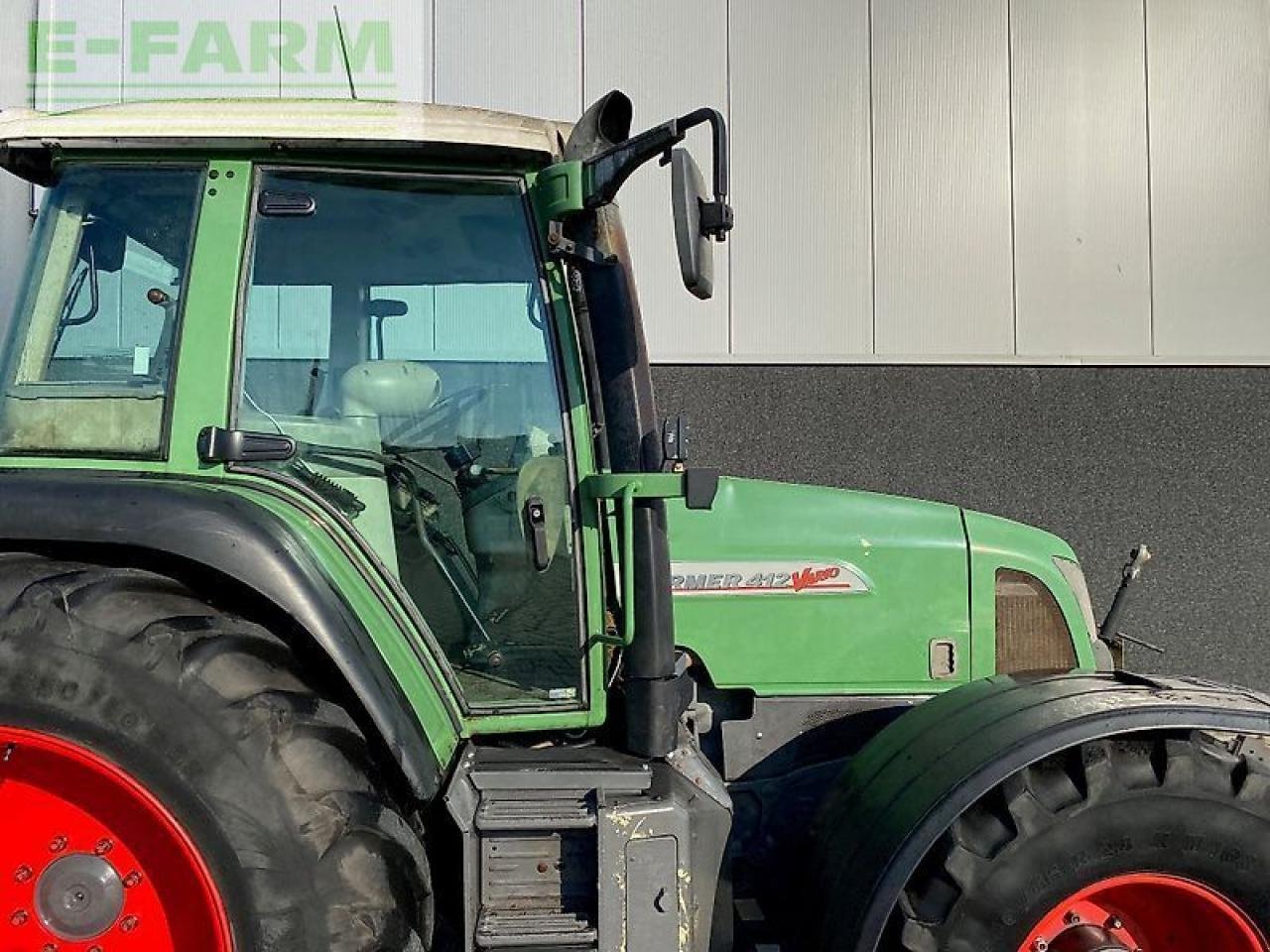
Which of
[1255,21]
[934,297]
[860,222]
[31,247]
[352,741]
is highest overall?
[1255,21]

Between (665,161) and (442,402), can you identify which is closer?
(665,161)

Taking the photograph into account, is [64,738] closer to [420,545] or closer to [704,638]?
[420,545]

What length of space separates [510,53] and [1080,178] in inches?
141

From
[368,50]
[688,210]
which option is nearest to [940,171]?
[368,50]

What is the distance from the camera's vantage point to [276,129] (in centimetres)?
210

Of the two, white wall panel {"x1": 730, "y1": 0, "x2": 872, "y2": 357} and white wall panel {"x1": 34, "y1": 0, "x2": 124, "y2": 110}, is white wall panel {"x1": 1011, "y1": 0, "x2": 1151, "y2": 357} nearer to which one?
white wall panel {"x1": 730, "y1": 0, "x2": 872, "y2": 357}

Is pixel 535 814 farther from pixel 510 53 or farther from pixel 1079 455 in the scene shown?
pixel 1079 455

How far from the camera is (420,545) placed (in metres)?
2.29

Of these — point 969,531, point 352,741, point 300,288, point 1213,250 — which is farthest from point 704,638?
point 1213,250

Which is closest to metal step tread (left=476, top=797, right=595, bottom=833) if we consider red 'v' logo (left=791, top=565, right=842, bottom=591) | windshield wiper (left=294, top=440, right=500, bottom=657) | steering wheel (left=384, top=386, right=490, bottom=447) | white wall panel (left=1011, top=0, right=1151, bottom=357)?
windshield wiper (left=294, top=440, right=500, bottom=657)

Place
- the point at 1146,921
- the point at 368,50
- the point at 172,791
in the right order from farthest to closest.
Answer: the point at 368,50, the point at 1146,921, the point at 172,791

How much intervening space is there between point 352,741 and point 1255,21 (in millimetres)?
7031

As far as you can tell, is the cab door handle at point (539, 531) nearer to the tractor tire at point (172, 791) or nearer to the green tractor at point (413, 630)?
the green tractor at point (413, 630)

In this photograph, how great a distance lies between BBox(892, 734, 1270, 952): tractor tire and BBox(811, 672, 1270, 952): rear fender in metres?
0.07
